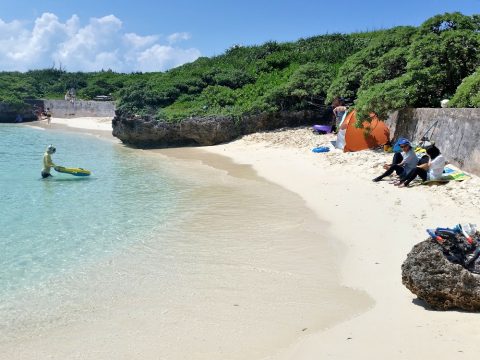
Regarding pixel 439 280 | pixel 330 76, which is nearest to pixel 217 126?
pixel 330 76

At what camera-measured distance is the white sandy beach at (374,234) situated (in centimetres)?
446

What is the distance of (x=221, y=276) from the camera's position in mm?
6594

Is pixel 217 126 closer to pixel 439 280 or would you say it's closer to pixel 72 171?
pixel 72 171

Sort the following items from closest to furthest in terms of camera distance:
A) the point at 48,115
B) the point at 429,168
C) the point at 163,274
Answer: the point at 163,274 < the point at 429,168 < the point at 48,115

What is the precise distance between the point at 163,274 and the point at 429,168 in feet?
23.7

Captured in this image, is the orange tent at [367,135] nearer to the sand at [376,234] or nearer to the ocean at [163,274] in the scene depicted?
the sand at [376,234]

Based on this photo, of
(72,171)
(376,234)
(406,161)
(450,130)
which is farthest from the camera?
(72,171)

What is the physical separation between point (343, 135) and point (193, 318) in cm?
1200

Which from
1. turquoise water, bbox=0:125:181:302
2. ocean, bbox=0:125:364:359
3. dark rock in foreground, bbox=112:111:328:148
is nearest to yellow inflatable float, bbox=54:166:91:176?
turquoise water, bbox=0:125:181:302

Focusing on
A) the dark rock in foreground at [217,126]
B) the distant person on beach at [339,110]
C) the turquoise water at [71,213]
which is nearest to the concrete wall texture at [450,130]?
the distant person on beach at [339,110]

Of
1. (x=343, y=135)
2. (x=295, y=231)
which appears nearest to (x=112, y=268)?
(x=295, y=231)

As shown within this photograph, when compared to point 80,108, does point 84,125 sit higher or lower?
lower

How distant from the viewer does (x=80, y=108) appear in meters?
49.3

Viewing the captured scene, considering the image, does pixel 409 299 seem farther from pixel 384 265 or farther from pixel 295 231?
pixel 295 231
